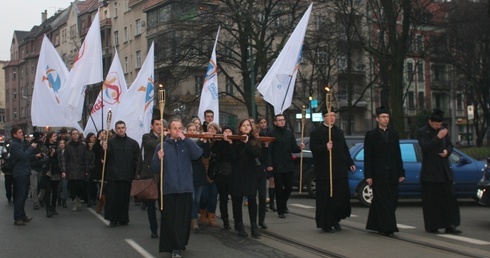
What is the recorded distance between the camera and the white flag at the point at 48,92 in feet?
47.8

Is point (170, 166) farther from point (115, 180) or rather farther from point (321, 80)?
point (321, 80)

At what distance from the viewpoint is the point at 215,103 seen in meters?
15.4

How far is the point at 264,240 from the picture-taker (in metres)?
9.95

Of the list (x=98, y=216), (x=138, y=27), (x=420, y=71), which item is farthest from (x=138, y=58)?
(x=98, y=216)

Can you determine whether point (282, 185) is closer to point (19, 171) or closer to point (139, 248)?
point (139, 248)

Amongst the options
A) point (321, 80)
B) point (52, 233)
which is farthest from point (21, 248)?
point (321, 80)

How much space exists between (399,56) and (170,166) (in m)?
20.0

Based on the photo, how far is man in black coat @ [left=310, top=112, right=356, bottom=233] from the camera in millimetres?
10336

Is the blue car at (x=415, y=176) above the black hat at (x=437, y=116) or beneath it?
beneath

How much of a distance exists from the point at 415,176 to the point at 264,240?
238 inches

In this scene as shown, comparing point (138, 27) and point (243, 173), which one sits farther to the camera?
point (138, 27)

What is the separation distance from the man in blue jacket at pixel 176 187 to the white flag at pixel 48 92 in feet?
21.9

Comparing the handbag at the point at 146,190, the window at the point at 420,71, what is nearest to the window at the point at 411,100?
the window at the point at 420,71

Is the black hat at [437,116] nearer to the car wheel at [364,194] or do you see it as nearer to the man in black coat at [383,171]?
the man in black coat at [383,171]
